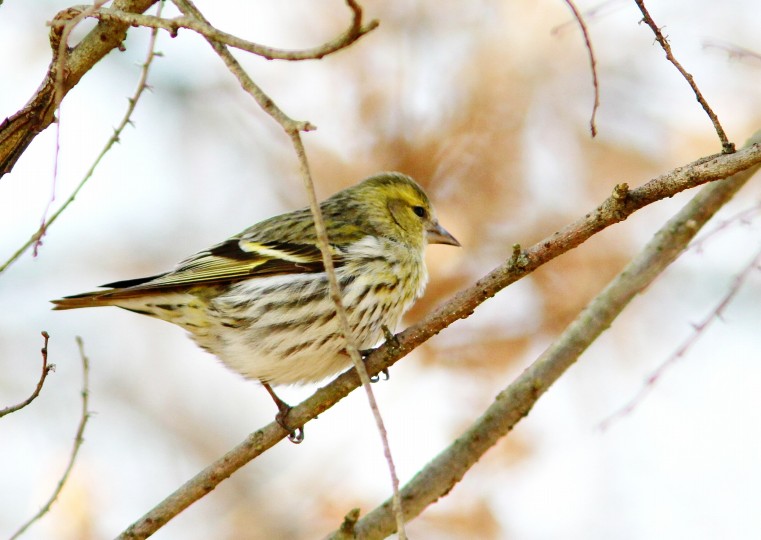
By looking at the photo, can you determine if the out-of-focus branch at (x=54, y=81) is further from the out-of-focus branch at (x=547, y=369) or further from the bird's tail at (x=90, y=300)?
the out-of-focus branch at (x=547, y=369)

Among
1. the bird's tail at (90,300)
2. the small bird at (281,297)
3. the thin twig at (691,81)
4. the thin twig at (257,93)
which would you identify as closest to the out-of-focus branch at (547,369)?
the small bird at (281,297)

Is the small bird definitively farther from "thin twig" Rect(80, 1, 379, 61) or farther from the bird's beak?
"thin twig" Rect(80, 1, 379, 61)

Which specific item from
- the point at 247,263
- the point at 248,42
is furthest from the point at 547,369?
the point at 248,42

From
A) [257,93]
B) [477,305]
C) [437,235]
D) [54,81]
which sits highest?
[437,235]

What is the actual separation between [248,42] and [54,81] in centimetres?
107

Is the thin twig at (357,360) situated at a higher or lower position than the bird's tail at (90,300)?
lower

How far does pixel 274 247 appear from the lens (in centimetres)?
528

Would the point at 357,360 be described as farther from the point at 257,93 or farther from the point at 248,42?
the point at 248,42

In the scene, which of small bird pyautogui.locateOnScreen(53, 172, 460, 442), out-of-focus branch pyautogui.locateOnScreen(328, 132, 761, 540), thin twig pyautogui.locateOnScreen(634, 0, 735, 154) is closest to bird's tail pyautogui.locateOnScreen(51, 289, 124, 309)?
small bird pyautogui.locateOnScreen(53, 172, 460, 442)

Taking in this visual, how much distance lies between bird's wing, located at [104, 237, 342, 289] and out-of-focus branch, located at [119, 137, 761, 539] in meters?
1.15

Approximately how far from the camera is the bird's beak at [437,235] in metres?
5.95

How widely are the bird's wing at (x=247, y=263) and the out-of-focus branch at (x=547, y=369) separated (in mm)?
1364

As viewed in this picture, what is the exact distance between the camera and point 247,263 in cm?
520

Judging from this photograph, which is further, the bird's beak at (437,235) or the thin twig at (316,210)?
the bird's beak at (437,235)
